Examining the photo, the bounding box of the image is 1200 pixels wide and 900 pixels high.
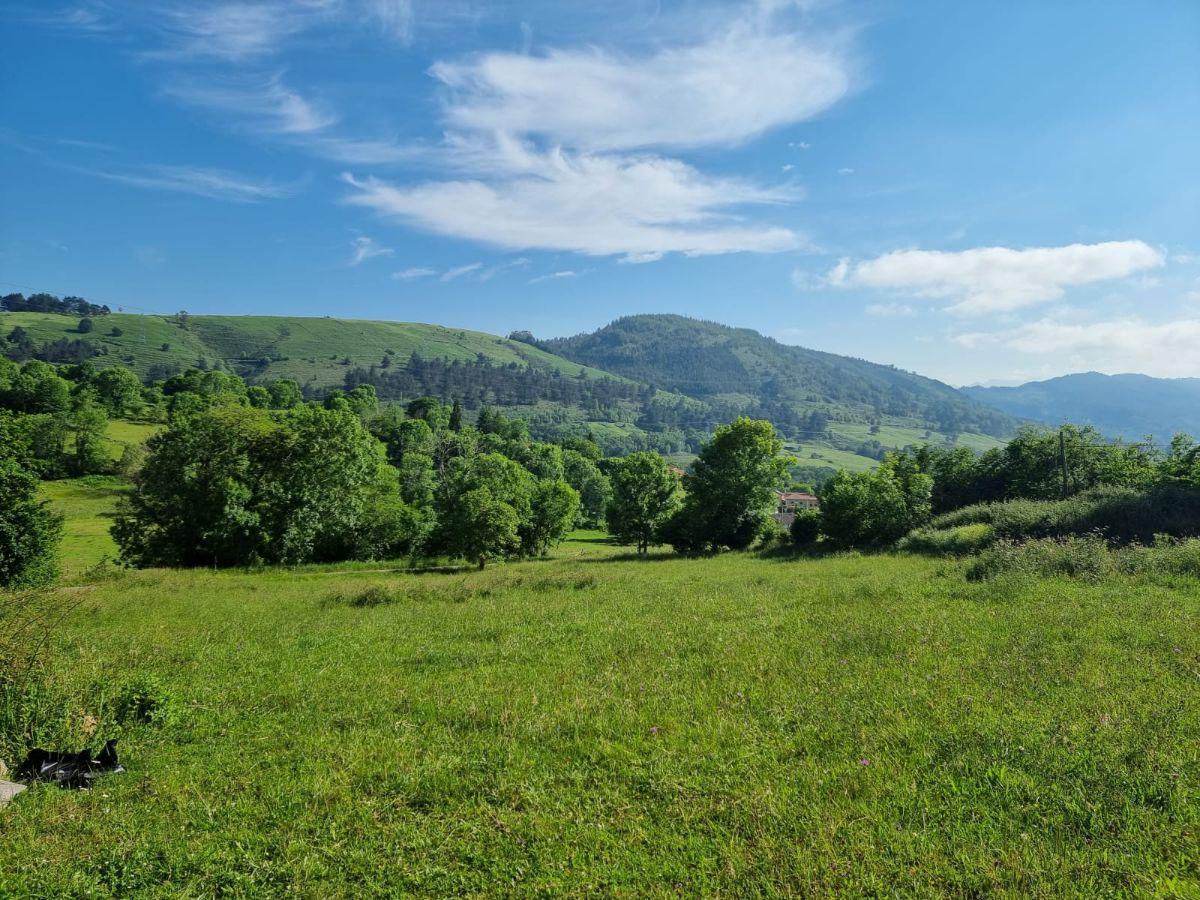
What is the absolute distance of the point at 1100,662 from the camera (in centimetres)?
933

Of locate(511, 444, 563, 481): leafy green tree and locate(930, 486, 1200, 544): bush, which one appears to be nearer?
locate(930, 486, 1200, 544): bush

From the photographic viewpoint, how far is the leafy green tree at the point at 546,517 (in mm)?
55344

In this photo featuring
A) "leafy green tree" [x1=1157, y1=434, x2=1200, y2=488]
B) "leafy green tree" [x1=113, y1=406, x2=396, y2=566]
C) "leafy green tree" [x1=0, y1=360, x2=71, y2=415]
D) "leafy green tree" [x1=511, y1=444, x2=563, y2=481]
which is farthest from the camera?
"leafy green tree" [x1=511, y1=444, x2=563, y2=481]

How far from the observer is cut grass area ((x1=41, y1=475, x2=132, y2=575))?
48.8 metres

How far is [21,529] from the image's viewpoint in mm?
28469

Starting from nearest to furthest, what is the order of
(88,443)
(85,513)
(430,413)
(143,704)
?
(143,704), (85,513), (88,443), (430,413)

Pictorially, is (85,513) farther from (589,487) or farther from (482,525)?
(589,487)

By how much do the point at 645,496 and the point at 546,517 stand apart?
10.3 metres

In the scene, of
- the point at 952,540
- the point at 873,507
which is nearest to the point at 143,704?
the point at 952,540

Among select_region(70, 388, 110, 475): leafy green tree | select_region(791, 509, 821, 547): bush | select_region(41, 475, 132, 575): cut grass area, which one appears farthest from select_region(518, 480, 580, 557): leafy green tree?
select_region(70, 388, 110, 475): leafy green tree

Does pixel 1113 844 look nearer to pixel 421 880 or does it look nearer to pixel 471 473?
pixel 421 880

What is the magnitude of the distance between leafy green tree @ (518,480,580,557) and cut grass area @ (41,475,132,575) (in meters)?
33.2

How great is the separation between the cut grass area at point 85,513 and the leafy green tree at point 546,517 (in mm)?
33233

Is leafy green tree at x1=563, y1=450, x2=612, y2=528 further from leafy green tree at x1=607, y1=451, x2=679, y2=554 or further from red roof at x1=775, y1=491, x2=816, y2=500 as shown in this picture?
red roof at x1=775, y1=491, x2=816, y2=500
